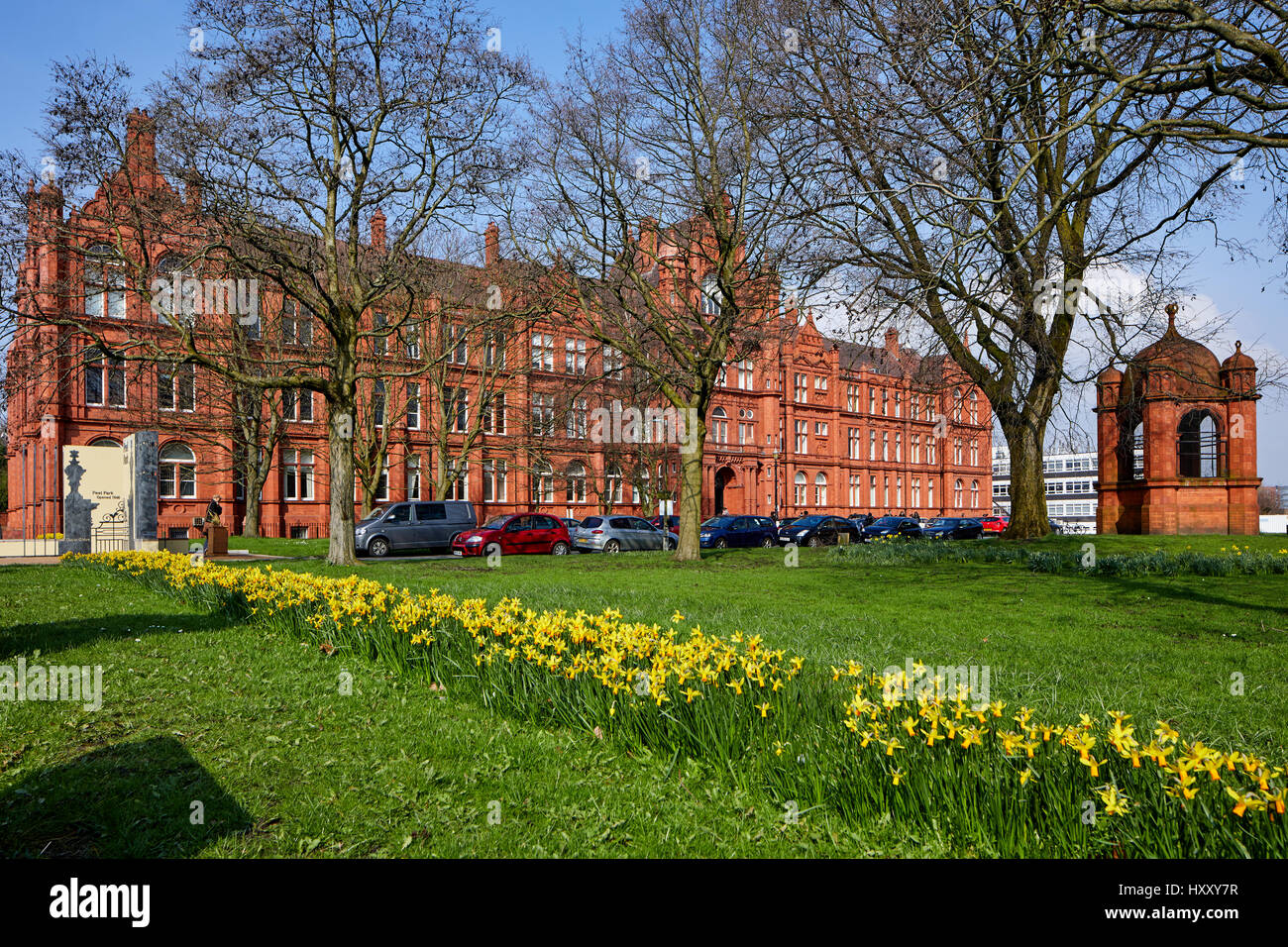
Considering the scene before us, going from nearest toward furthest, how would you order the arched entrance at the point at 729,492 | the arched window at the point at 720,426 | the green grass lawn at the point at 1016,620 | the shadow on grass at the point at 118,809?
the shadow on grass at the point at 118,809 < the green grass lawn at the point at 1016,620 < the arched window at the point at 720,426 < the arched entrance at the point at 729,492

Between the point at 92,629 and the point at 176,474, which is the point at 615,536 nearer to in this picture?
the point at 176,474

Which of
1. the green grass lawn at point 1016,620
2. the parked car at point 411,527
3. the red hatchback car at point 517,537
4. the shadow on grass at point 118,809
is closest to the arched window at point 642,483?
the red hatchback car at point 517,537

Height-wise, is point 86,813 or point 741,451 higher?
point 741,451

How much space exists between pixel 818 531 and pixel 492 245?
21.0 meters

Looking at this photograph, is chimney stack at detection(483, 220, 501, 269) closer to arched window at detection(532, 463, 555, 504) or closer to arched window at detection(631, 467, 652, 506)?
arched window at detection(631, 467, 652, 506)

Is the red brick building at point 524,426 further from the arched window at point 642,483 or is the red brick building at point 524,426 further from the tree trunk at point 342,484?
the tree trunk at point 342,484

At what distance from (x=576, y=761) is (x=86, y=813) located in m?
2.41

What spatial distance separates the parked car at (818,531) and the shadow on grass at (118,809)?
33.0 metres

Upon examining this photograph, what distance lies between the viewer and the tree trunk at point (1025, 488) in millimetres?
21875

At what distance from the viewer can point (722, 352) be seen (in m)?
19.8

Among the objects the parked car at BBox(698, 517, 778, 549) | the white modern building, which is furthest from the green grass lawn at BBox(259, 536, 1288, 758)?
the white modern building
